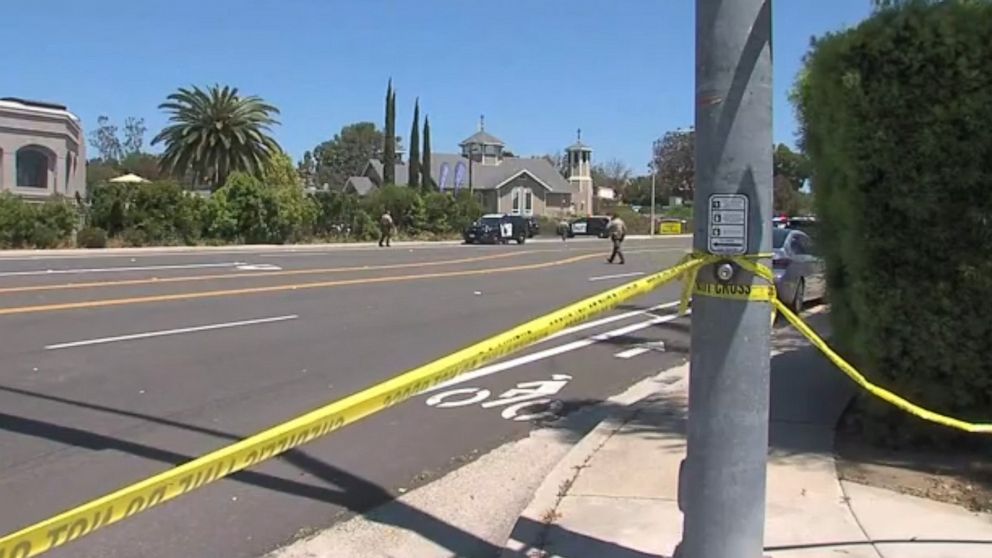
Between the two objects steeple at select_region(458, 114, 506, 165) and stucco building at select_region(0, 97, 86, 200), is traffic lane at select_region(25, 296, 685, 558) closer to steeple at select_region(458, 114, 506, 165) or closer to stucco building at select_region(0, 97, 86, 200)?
stucco building at select_region(0, 97, 86, 200)

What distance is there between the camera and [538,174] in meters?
108

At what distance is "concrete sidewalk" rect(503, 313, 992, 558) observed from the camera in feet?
16.1

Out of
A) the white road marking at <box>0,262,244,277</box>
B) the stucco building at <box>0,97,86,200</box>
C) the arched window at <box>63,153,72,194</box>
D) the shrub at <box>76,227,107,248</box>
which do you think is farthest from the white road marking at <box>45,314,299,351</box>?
the arched window at <box>63,153,72,194</box>

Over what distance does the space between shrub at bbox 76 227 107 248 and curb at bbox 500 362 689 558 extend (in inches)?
1244

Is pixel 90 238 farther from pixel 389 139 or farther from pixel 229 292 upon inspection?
pixel 389 139

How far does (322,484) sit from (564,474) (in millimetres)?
1568

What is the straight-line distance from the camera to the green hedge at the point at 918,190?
19.0ft

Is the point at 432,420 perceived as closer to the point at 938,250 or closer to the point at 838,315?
the point at 838,315

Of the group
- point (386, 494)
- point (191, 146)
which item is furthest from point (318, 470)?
point (191, 146)

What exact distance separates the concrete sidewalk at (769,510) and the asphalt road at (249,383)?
1137mm

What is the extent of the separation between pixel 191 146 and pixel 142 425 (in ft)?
188

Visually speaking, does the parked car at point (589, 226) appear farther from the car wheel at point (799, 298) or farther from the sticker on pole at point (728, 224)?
the sticker on pole at point (728, 224)

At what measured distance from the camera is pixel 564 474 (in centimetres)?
634

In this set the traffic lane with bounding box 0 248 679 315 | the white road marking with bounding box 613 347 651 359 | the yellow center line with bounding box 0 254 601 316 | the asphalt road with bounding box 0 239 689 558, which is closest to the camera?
the asphalt road with bounding box 0 239 689 558
